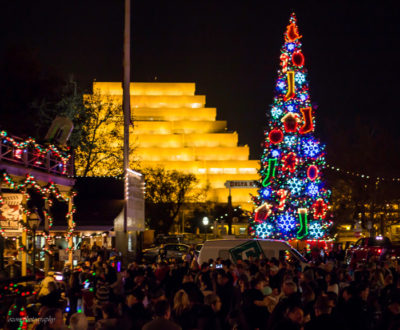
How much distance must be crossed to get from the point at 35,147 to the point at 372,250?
52.5ft

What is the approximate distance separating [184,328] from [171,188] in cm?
6730

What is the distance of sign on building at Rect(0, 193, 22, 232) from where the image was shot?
19812mm

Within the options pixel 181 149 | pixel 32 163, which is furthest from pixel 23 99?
pixel 181 149

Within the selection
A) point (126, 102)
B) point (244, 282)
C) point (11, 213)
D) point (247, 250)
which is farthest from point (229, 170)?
point (244, 282)

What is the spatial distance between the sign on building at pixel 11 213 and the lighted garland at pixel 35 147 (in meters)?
1.59

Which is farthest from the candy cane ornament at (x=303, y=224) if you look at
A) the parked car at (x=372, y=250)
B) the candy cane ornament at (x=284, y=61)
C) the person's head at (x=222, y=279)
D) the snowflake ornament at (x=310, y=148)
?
the person's head at (x=222, y=279)

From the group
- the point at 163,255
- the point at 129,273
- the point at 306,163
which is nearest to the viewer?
the point at 129,273

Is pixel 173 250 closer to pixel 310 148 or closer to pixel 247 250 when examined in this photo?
pixel 310 148

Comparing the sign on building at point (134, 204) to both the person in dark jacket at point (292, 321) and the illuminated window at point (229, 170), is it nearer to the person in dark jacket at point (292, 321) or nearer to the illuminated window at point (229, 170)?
the person in dark jacket at point (292, 321)

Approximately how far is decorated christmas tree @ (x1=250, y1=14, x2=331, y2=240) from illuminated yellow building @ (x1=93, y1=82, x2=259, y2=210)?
2654 inches

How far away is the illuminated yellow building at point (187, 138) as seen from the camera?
370 feet

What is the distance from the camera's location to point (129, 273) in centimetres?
1379

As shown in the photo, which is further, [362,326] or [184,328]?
[362,326]

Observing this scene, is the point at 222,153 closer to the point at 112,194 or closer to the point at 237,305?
the point at 112,194
